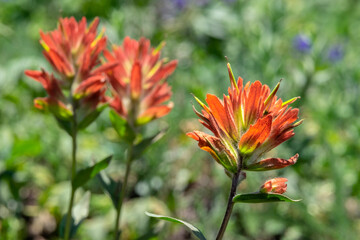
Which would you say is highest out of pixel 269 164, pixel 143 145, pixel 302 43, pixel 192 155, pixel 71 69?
pixel 71 69

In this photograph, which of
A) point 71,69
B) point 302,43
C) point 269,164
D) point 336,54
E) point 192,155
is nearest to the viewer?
point 269,164

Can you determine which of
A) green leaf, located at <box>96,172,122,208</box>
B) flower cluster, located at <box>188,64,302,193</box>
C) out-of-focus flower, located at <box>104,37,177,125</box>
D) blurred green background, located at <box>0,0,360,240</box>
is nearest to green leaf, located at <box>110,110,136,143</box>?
out-of-focus flower, located at <box>104,37,177,125</box>

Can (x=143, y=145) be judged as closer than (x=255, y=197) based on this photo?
No

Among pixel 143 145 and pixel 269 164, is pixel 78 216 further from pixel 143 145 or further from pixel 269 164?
pixel 269 164

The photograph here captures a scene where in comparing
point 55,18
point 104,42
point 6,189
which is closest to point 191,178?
point 6,189

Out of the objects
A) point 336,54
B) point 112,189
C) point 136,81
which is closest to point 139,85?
point 136,81

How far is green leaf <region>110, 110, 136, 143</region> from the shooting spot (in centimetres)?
120


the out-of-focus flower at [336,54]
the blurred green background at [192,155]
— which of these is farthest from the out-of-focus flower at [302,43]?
the out-of-focus flower at [336,54]

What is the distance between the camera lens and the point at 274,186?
2.89ft

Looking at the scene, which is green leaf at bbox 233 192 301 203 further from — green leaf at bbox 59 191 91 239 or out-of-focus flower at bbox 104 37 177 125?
green leaf at bbox 59 191 91 239

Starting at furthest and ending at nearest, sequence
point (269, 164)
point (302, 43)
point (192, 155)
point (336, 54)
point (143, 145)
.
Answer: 1. point (336, 54)
2. point (302, 43)
3. point (192, 155)
4. point (143, 145)
5. point (269, 164)

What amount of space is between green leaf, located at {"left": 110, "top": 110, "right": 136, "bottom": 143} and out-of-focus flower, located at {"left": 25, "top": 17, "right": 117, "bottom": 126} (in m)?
0.07

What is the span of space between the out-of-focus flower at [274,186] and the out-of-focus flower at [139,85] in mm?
389

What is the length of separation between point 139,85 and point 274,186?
0.45 m
